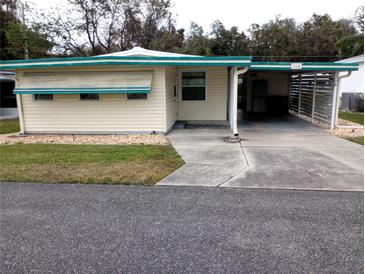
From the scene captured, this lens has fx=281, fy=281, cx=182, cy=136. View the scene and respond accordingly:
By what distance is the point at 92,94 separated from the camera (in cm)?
957

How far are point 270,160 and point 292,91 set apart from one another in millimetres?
11363

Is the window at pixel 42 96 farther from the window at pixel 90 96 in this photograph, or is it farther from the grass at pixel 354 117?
the grass at pixel 354 117

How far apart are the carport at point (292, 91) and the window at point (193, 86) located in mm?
1686

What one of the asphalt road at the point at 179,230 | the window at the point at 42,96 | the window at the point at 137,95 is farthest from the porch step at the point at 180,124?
the asphalt road at the point at 179,230

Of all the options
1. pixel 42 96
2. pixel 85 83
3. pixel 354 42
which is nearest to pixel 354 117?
pixel 354 42

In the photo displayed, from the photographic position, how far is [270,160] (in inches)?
244

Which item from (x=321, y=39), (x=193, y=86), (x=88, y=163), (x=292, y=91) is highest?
(x=321, y=39)

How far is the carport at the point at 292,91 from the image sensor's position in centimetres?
1009

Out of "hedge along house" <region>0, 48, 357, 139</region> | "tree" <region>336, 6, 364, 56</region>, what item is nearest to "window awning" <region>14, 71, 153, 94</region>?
"hedge along house" <region>0, 48, 357, 139</region>

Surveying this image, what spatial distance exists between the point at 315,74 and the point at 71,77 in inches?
381

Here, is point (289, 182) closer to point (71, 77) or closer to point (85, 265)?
point (85, 265)

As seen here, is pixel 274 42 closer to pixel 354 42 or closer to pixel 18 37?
pixel 354 42

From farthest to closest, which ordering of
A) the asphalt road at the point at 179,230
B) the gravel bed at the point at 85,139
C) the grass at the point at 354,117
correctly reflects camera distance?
the grass at the point at 354,117, the gravel bed at the point at 85,139, the asphalt road at the point at 179,230

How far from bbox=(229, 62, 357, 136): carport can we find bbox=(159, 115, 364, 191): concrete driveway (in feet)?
5.27
